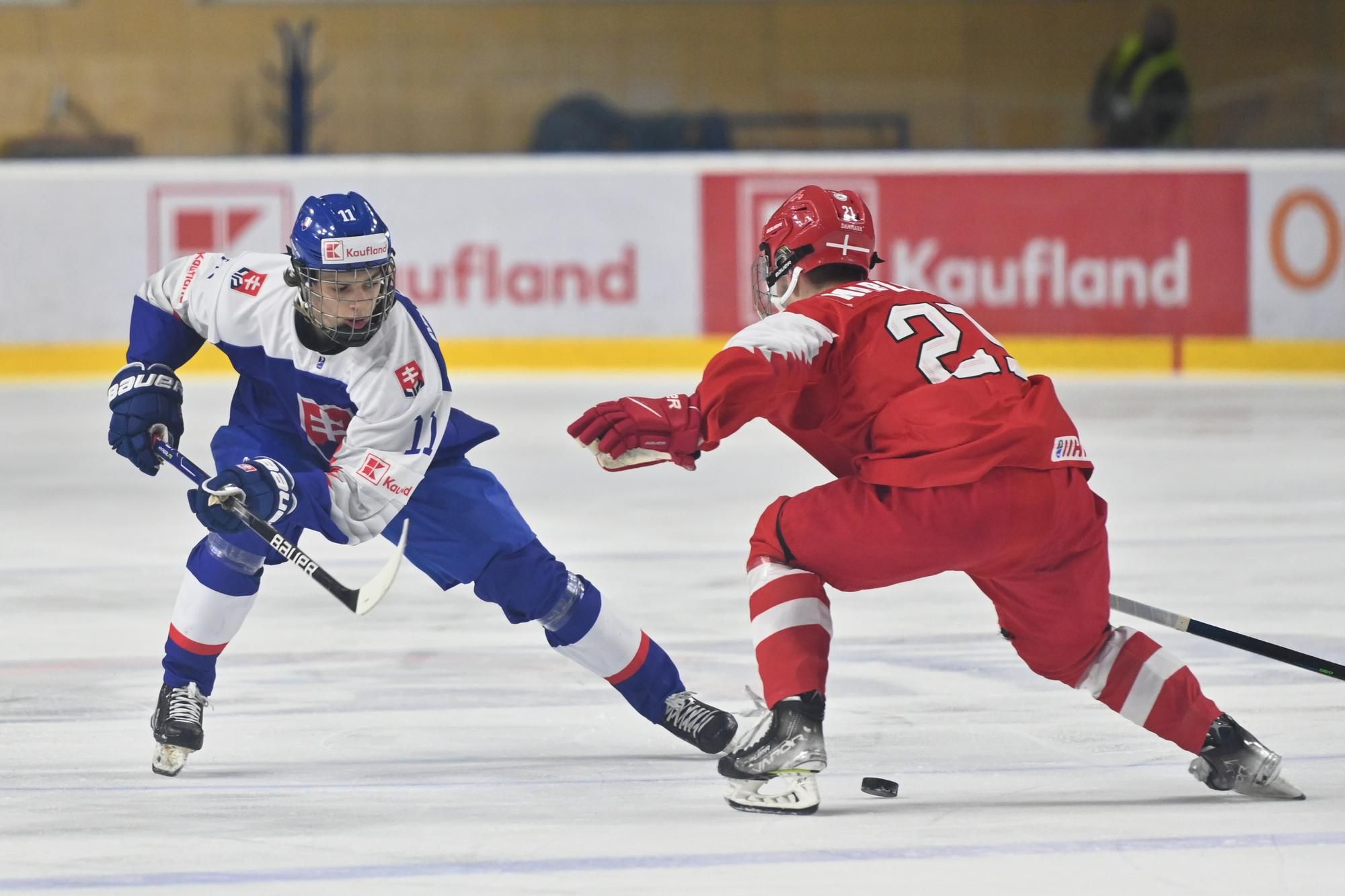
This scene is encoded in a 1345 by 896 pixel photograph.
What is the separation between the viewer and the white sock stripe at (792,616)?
10.2 ft

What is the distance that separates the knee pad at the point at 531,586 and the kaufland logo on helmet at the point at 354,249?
0.56 metres

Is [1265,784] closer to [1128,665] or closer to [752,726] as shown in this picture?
[1128,665]

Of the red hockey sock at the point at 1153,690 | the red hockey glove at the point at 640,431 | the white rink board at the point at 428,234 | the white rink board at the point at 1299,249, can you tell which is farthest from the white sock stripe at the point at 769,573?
the white rink board at the point at 1299,249

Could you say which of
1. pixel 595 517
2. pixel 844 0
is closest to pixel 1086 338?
pixel 844 0

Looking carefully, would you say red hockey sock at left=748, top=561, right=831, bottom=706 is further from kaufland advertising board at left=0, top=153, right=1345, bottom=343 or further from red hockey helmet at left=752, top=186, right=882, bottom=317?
kaufland advertising board at left=0, top=153, right=1345, bottom=343

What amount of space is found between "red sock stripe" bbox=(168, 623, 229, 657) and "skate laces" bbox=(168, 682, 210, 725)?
0.06 meters

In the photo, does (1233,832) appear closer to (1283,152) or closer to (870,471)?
(870,471)

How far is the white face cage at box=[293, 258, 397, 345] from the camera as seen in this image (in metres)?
3.39

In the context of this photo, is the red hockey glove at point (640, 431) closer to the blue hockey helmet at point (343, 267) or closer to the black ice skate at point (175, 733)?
the blue hockey helmet at point (343, 267)

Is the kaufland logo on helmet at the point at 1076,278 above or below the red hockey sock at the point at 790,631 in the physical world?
below

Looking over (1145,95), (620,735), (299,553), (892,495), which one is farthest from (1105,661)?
(1145,95)

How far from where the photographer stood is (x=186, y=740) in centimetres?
344

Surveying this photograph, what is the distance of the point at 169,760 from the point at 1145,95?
8.65 meters

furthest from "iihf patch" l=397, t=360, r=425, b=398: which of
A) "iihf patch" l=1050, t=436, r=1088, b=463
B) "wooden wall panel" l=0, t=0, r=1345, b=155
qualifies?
"wooden wall panel" l=0, t=0, r=1345, b=155
